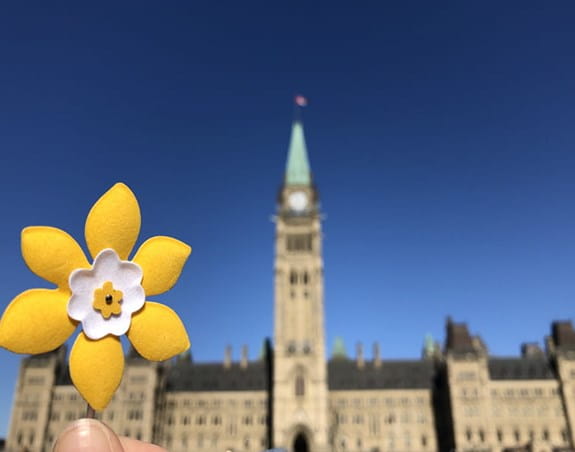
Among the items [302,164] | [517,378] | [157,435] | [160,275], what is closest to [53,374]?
[157,435]

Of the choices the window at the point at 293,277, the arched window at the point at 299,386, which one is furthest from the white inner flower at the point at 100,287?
the window at the point at 293,277

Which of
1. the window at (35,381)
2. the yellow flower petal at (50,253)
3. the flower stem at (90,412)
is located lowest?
the flower stem at (90,412)

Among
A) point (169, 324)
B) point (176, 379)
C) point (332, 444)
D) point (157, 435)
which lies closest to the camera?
point (169, 324)

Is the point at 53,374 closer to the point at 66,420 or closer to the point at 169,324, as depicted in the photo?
the point at 66,420

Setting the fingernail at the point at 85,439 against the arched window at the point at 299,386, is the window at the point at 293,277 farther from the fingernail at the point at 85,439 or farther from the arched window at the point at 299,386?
the fingernail at the point at 85,439

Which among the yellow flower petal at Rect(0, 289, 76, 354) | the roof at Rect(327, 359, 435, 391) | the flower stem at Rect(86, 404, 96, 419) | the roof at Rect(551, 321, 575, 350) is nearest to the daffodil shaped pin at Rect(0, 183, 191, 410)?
the yellow flower petal at Rect(0, 289, 76, 354)

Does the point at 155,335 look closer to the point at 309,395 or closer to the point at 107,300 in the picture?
the point at 107,300

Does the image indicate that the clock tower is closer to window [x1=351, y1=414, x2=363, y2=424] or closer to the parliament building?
the parliament building
